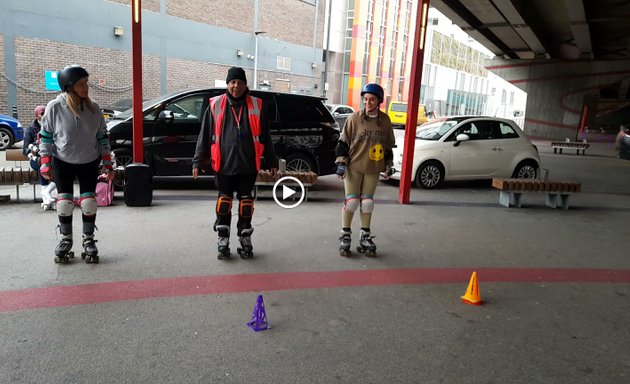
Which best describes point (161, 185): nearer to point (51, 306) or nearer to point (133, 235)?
point (133, 235)

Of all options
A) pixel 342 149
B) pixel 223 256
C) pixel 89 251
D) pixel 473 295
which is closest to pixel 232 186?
pixel 223 256

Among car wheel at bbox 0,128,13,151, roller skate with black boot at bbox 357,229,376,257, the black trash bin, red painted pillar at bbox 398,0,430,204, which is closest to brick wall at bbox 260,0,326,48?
car wheel at bbox 0,128,13,151

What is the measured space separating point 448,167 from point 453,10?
10253 millimetres

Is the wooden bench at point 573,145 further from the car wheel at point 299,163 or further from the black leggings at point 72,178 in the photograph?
the black leggings at point 72,178

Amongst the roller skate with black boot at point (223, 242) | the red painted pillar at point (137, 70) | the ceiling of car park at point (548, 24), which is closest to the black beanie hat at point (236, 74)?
the roller skate with black boot at point (223, 242)

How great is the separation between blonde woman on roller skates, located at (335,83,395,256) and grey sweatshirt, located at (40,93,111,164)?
8.54 feet

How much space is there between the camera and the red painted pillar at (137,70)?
7.25 m

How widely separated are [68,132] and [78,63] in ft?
66.6

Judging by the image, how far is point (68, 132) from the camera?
4.80 metres

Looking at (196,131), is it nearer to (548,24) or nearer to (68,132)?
(68,132)

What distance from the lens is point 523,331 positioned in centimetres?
402
